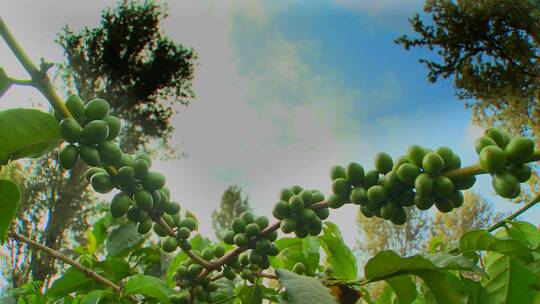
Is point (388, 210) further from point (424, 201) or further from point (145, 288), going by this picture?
point (145, 288)

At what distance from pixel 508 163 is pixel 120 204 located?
662 millimetres

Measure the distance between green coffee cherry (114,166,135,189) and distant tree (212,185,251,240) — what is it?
25.0m

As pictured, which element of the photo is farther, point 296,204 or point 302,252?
point 302,252

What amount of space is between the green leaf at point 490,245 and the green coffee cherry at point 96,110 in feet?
2.47

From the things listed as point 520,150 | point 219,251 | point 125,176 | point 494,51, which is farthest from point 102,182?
point 494,51

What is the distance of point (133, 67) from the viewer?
74.5 feet

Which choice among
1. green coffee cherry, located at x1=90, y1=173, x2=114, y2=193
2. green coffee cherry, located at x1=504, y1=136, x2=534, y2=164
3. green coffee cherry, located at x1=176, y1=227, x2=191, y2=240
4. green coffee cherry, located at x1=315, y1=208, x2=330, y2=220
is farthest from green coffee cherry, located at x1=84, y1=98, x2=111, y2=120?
green coffee cherry, located at x1=504, y1=136, x2=534, y2=164

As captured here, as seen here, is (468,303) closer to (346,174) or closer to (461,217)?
(346,174)

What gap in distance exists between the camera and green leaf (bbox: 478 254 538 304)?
878mm

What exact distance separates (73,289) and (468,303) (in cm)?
104

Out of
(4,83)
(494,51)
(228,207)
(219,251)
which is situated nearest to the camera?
(4,83)

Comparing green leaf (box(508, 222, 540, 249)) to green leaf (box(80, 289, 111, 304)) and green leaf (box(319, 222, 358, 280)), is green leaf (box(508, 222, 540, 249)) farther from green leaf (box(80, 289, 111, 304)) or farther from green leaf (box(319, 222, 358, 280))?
green leaf (box(80, 289, 111, 304))

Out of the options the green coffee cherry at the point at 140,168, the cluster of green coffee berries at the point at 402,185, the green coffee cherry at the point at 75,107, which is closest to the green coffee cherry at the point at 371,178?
the cluster of green coffee berries at the point at 402,185

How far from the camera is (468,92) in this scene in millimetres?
18172
